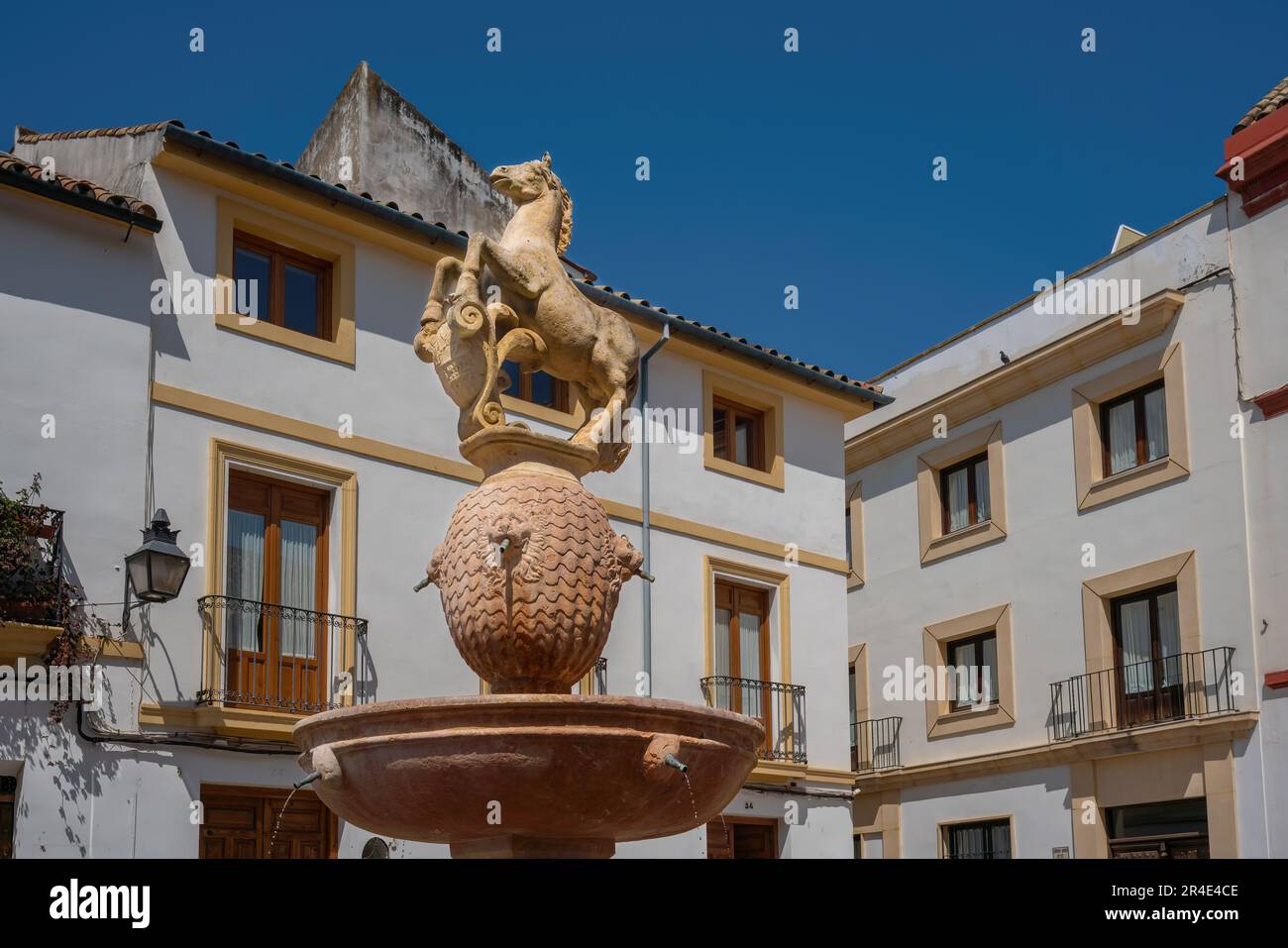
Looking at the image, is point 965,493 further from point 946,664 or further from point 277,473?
point 277,473

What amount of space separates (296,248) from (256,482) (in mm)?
2405

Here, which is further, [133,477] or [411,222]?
[411,222]

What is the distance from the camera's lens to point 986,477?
25.0 meters

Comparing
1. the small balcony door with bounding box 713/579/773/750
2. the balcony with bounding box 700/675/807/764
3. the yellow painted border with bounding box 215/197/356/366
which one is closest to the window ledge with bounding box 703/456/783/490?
the small balcony door with bounding box 713/579/773/750

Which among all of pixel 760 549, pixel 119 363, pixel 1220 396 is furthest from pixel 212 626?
pixel 1220 396

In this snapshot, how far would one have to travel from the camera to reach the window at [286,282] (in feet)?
52.6

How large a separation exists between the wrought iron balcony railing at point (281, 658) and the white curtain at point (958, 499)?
12.3m

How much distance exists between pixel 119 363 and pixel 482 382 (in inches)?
315

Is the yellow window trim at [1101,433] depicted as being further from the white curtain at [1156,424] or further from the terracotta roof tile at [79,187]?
the terracotta roof tile at [79,187]

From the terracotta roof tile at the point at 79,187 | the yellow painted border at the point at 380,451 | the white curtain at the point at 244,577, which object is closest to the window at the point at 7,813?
the white curtain at the point at 244,577

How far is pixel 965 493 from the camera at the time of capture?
83.6 feet

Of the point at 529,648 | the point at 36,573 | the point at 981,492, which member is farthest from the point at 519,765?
the point at 981,492
